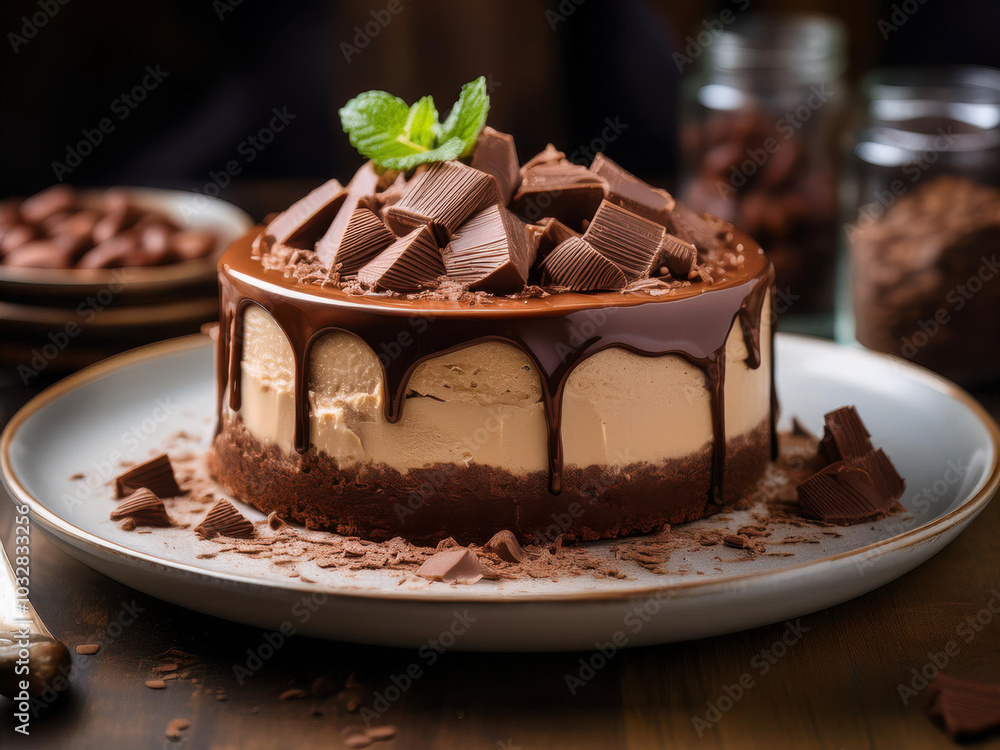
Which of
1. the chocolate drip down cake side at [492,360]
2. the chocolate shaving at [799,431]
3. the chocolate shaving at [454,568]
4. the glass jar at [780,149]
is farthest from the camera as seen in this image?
the glass jar at [780,149]

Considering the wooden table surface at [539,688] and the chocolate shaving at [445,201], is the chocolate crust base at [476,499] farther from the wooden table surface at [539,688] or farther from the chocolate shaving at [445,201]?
the chocolate shaving at [445,201]

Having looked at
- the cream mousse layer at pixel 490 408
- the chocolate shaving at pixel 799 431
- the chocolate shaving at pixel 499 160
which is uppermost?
the chocolate shaving at pixel 499 160

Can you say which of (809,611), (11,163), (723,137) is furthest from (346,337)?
(11,163)

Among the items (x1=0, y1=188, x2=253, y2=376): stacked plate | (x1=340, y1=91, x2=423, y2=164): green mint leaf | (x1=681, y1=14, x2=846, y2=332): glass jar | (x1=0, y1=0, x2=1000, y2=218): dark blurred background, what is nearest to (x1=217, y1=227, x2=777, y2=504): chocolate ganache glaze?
(x1=340, y1=91, x2=423, y2=164): green mint leaf

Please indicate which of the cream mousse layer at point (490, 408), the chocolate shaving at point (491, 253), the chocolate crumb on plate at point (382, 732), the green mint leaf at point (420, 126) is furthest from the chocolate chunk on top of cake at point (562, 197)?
the chocolate crumb on plate at point (382, 732)

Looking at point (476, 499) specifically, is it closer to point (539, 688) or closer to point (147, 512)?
point (539, 688)

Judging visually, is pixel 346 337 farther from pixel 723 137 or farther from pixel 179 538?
pixel 723 137

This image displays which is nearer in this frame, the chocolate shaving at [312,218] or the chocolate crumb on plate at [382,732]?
the chocolate crumb on plate at [382,732]

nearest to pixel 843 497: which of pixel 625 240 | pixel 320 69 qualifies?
pixel 625 240

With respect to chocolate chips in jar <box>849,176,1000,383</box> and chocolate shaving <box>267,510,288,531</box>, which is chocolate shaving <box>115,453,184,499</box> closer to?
chocolate shaving <box>267,510,288,531</box>
